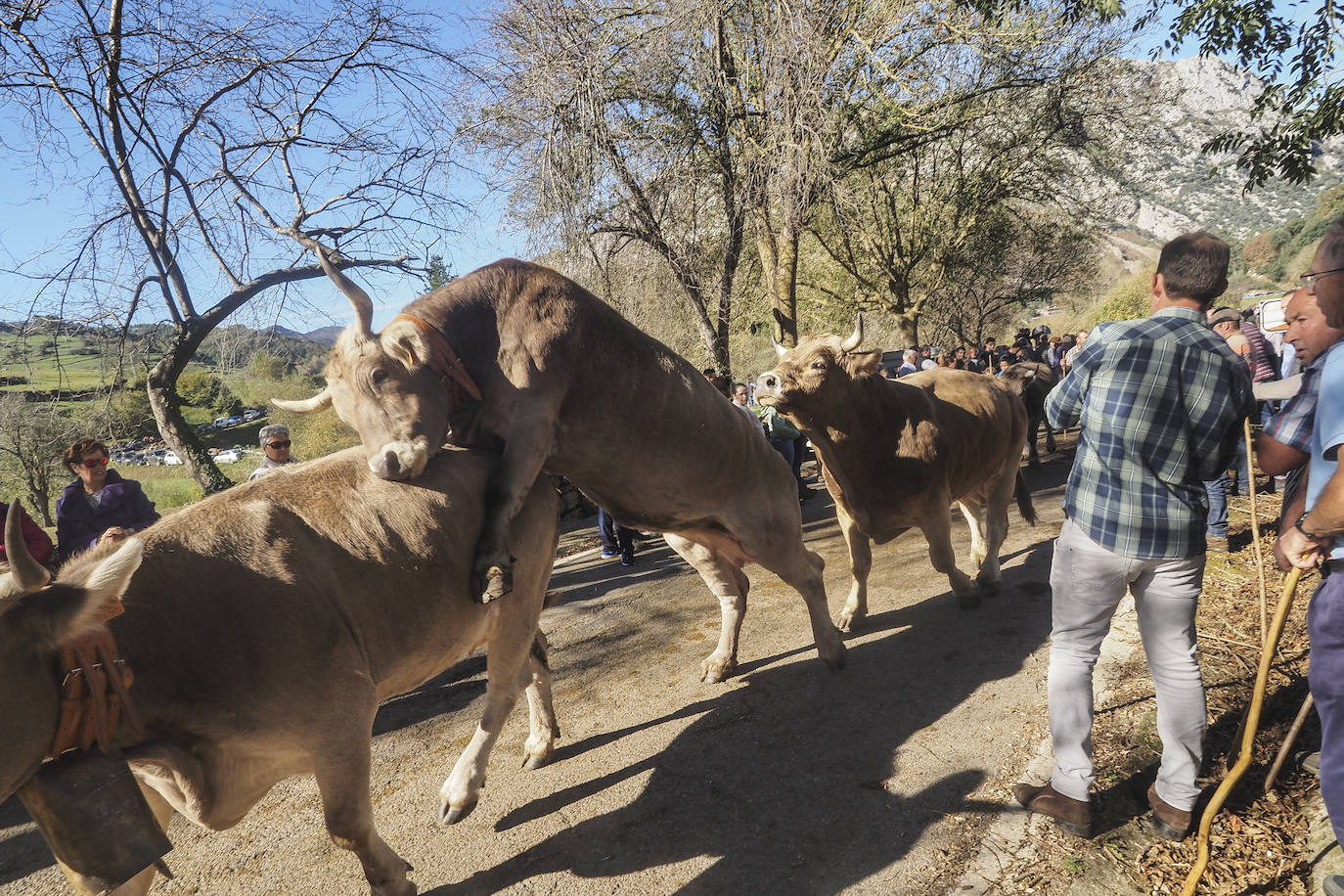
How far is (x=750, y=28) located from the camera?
10.5m

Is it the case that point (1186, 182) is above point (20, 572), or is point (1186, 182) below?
above

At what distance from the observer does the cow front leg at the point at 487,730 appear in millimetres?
3260

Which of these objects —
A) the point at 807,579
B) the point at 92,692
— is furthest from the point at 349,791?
the point at 807,579

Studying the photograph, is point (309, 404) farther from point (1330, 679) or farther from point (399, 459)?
point (1330, 679)

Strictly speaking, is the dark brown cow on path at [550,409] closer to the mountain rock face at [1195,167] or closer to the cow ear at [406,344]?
the cow ear at [406,344]

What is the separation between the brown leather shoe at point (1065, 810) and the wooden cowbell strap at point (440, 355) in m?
3.02

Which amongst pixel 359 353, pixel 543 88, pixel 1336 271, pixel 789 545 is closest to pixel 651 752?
pixel 789 545

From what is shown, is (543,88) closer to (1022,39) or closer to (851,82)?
(851,82)

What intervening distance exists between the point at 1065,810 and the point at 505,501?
264cm

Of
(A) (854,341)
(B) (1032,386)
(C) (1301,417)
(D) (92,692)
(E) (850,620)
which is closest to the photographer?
(D) (92,692)

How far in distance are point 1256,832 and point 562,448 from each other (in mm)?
3263

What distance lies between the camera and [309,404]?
3.07 metres

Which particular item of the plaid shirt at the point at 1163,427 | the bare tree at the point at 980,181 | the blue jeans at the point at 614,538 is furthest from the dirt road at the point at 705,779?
the bare tree at the point at 980,181

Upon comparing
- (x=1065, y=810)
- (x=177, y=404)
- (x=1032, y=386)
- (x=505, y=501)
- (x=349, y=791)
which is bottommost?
(x=1065, y=810)
